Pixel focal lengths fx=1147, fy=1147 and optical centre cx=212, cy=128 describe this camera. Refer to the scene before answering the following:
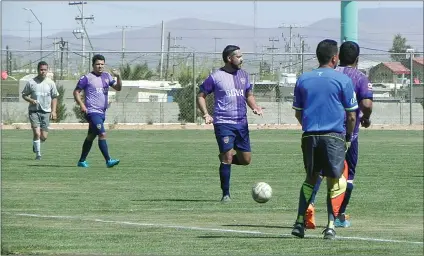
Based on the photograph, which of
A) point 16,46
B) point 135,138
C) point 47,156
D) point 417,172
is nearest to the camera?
point 417,172

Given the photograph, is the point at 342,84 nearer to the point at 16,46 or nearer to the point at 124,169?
the point at 124,169

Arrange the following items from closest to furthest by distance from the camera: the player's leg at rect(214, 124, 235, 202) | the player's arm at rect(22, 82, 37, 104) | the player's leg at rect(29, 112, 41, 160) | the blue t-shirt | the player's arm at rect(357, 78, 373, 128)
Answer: the blue t-shirt < the player's arm at rect(357, 78, 373, 128) < the player's leg at rect(214, 124, 235, 202) < the player's arm at rect(22, 82, 37, 104) < the player's leg at rect(29, 112, 41, 160)

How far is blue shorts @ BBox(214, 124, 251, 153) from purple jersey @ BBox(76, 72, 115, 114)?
6.24 m

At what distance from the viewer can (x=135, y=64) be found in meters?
45.4

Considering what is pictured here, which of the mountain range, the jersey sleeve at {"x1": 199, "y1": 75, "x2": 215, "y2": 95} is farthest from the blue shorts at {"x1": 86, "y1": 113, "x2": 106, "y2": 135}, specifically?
the mountain range

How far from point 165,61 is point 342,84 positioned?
1410 inches

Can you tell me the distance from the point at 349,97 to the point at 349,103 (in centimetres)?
7

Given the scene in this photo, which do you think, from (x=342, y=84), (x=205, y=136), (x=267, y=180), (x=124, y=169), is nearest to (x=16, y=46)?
(x=205, y=136)

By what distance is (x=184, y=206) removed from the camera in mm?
14305

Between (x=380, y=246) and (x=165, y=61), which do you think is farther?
(x=165, y=61)

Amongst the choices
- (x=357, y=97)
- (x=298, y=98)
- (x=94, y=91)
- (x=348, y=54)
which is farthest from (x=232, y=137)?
(x=94, y=91)

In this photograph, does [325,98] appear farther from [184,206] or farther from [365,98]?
[184,206]

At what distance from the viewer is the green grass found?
10305mm

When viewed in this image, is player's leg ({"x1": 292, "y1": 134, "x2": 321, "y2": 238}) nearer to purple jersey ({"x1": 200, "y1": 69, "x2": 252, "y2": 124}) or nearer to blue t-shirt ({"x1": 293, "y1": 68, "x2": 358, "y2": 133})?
blue t-shirt ({"x1": 293, "y1": 68, "x2": 358, "y2": 133})
